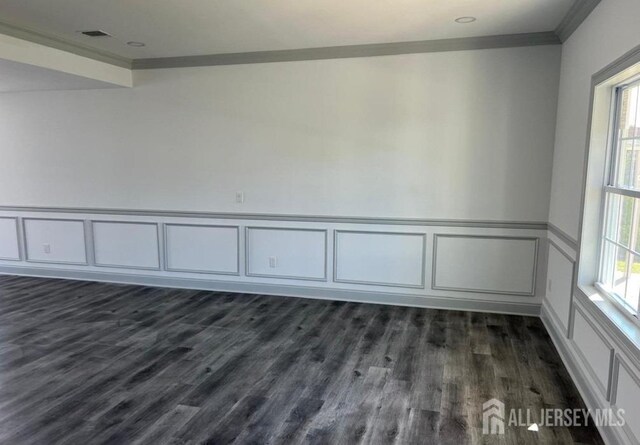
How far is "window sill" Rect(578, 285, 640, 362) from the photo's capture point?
205 centimetres

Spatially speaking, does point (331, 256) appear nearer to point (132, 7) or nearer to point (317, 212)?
point (317, 212)

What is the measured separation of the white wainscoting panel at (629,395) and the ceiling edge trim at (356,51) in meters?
2.90

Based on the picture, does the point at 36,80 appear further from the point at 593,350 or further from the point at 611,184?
the point at 593,350

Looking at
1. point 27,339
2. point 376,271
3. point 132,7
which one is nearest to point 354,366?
point 376,271

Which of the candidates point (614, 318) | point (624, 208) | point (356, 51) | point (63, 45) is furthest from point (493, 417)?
point (63, 45)

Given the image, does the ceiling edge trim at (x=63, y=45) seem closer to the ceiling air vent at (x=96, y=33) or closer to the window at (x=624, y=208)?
the ceiling air vent at (x=96, y=33)

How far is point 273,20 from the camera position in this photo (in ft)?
11.7

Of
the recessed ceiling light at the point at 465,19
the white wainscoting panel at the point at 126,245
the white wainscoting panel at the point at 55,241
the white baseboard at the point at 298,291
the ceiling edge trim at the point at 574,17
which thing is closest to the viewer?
the ceiling edge trim at the point at 574,17

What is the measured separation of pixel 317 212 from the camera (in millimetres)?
4676

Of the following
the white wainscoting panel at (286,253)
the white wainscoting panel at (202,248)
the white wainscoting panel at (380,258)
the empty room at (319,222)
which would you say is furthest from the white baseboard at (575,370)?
the white wainscoting panel at (202,248)

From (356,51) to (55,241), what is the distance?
4388 mm

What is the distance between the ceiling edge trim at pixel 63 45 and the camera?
369 centimetres

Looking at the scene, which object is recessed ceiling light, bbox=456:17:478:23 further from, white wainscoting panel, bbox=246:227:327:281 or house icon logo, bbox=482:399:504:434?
house icon logo, bbox=482:399:504:434

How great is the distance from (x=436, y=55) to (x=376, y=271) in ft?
7.23
